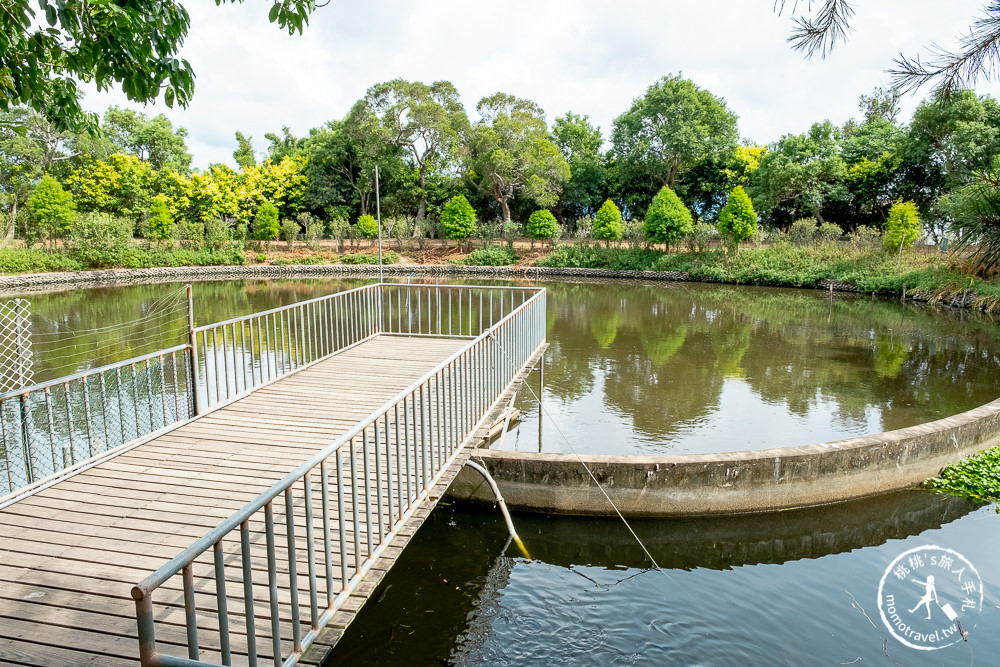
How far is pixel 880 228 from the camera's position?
1238 inches

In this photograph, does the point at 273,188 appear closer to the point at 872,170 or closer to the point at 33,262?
the point at 33,262

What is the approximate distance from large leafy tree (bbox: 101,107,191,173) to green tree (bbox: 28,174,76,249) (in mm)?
12699

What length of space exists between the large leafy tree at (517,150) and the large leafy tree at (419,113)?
4.70ft

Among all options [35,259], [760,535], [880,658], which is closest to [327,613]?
[880,658]

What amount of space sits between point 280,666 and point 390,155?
38704mm

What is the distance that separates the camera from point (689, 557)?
5879 millimetres

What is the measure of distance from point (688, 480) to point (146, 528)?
4569 mm

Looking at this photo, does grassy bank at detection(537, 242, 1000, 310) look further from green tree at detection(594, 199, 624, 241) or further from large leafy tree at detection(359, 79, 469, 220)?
large leafy tree at detection(359, 79, 469, 220)

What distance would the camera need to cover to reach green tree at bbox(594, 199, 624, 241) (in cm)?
3391

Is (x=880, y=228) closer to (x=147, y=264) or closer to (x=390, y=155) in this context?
(x=390, y=155)

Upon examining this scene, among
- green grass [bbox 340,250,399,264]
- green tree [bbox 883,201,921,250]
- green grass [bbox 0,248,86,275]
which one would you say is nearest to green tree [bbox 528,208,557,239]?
green grass [bbox 340,250,399,264]

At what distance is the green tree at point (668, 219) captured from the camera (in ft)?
103

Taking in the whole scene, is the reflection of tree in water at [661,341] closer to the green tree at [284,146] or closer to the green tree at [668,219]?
the green tree at [668,219]

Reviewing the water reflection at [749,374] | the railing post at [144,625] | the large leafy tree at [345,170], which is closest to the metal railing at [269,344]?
the water reflection at [749,374]
